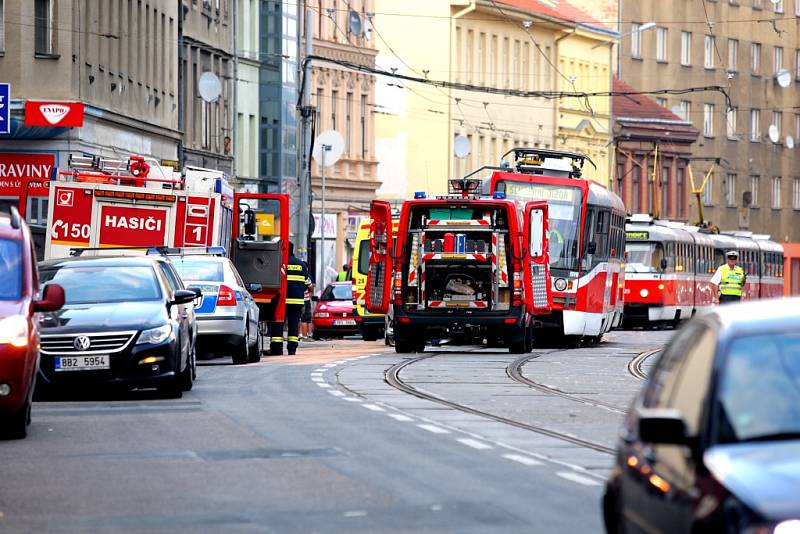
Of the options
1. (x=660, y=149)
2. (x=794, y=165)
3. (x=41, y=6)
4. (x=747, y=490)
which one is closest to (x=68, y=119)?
(x=41, y=6)

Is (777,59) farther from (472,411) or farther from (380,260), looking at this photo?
(472,411)

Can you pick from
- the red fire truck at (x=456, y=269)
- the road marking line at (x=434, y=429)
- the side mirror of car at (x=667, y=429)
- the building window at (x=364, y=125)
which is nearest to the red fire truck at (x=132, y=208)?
the red fire truck at (x=456, y=269)

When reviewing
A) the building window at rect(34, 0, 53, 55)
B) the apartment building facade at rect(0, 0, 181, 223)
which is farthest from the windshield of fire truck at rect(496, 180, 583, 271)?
the building window at rect(34, 0, 53, 55)

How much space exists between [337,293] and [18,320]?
3651 centimetres

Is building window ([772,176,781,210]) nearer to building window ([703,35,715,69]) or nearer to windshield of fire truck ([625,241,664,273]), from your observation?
building window ([703,35,715,69])

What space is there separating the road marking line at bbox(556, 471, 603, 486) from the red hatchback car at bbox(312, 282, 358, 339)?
126ft

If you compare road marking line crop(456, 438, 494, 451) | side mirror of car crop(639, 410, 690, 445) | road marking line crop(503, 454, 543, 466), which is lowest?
road marking line crop(456, 438, 494, 451)

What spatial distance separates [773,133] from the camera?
114312mm

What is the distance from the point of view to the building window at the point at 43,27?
46781 mm

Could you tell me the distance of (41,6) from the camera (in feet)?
154

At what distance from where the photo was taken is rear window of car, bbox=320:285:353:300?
53.2m

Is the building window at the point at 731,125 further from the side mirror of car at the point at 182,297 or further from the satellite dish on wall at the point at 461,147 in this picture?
the side mirror of car at the point at 182,297

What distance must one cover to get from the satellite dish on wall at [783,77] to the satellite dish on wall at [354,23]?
4122cm

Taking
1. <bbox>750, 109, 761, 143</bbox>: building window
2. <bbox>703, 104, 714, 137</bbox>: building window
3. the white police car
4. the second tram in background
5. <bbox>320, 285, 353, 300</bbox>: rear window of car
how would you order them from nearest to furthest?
the white police car < <bbox>320, 285, 353, 300</bbox>: rear window of car < the second tram in background < <bbox>703, 104, 714, 137</bbox>: building window < <bbox>750, 109, 761, 143</bbox>: building window
